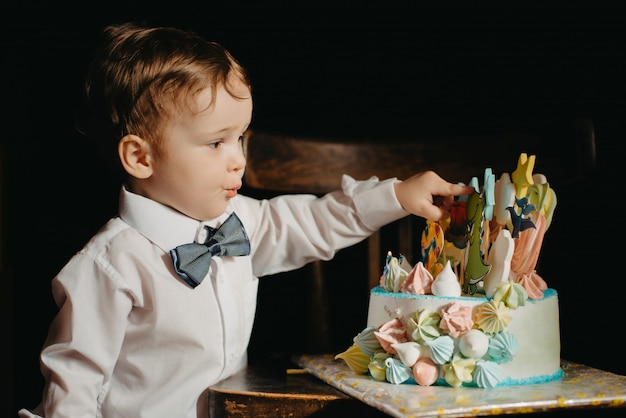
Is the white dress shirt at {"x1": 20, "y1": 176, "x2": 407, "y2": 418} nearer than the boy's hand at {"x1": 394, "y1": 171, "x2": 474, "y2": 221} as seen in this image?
Yes

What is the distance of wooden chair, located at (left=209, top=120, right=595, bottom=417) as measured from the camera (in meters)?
1.69

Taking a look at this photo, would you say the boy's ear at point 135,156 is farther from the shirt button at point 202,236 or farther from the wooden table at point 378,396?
the wooden table at point 378,396

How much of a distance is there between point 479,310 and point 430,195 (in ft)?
0.92

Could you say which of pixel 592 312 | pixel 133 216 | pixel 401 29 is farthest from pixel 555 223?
pixel 133 216

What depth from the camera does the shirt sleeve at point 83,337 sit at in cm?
126

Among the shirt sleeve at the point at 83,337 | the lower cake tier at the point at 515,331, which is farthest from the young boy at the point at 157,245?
the lower cake tier at the point at 515,331

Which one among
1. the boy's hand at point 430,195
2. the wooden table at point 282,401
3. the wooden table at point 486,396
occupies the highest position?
the boy's hand at point 430,195

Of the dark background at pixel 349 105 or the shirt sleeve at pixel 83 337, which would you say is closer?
the shirt sleeve at pixel 83 337

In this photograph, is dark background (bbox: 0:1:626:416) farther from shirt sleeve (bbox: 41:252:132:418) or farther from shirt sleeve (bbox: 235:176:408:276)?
shirt sleeve (bbox: 41:252:132:418)

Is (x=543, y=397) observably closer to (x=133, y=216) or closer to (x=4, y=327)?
(x=133, y=216)

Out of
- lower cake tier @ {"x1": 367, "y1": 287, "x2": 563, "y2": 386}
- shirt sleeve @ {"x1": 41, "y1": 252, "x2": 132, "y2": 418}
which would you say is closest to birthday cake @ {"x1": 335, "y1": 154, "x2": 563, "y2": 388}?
lower cake tier @ {"x1": 367, "y1": 287, "x2": 563, "y2": 386}

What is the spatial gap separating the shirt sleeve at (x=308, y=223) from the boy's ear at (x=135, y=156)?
0.22m

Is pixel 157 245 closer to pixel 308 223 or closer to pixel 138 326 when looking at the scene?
pixel 138 326

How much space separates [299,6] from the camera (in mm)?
1819
